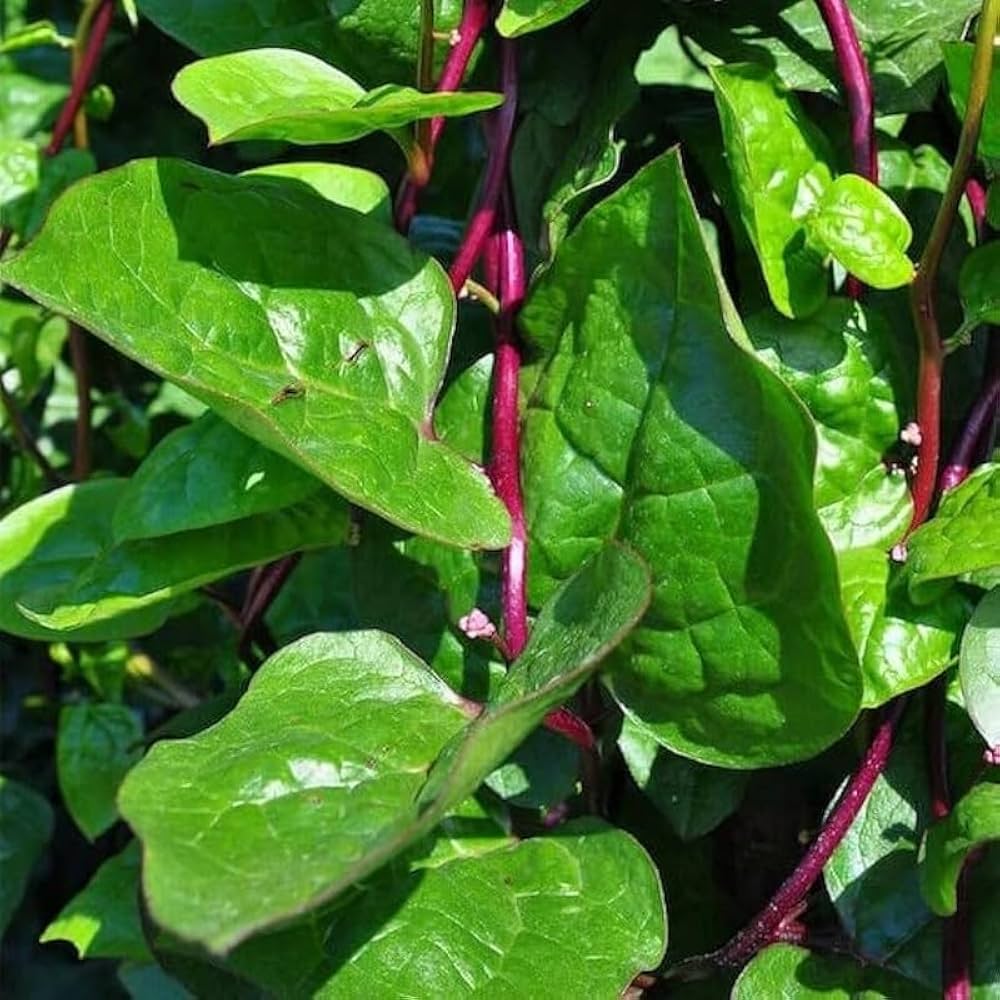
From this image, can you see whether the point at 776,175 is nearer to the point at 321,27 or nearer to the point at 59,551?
the point at 321,27

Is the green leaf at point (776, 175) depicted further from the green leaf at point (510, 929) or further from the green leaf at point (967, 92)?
the green leaf at point (510, 929)

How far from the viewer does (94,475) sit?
1182mm

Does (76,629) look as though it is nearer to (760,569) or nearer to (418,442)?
(418,442)

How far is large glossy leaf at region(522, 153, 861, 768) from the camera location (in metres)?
0.60

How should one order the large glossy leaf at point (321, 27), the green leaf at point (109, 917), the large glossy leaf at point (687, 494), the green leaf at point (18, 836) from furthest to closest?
the green leaf at point (18, 836)
the green leaf at point (109, 917)
the large glossy leaf at point (321, 27)
the large glossy leaf at point (687, 494)

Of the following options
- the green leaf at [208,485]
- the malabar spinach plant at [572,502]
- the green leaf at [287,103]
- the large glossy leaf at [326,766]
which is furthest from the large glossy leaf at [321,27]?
the large glossy leaf at [326,766]

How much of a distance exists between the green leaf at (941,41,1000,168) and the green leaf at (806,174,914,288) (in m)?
0.05

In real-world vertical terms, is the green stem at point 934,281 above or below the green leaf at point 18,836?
above

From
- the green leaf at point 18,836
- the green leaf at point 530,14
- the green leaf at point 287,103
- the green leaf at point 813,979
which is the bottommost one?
the green leaf at point 18,836

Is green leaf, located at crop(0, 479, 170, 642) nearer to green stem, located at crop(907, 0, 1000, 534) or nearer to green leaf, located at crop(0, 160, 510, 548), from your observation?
green leaf, located at crop(0, 160, 510, 548)

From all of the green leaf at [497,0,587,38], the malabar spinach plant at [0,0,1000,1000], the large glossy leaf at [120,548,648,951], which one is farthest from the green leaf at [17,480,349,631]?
the green leaf at [497,0,587,38]

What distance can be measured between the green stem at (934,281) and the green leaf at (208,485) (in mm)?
276

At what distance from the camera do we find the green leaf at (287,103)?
0.63 meters

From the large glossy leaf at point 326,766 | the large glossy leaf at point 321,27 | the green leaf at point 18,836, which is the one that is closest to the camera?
the large glossy leaf at point 326,766
